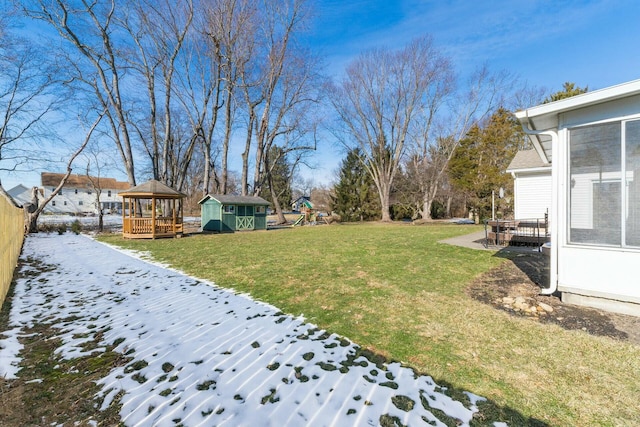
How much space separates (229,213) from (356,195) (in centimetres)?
1571

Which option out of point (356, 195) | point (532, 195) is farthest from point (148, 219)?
point (356, 195)

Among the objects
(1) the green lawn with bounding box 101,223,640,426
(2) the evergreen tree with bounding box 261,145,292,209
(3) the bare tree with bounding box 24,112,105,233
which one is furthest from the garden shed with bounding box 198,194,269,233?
(2) the evergreen tree with bounding box 261,145,292,209

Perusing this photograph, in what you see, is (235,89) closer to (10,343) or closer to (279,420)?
(10,343)

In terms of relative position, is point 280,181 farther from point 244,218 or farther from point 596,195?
point 596,195

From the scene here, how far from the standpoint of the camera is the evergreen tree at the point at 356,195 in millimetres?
29734

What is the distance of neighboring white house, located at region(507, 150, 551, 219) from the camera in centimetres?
1210

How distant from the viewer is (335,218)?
1175 inches

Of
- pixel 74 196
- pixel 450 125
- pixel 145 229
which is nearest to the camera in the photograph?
pixel 145 229

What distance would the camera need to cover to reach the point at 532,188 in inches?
495

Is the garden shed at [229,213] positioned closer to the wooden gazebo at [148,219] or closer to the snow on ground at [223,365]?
the wooden gazebo at [148,219]

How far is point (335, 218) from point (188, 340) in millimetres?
26934

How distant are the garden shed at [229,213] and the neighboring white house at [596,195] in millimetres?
16212

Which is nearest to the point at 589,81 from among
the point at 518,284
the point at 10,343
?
the point at 518,284

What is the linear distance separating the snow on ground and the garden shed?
12720 millimetres
